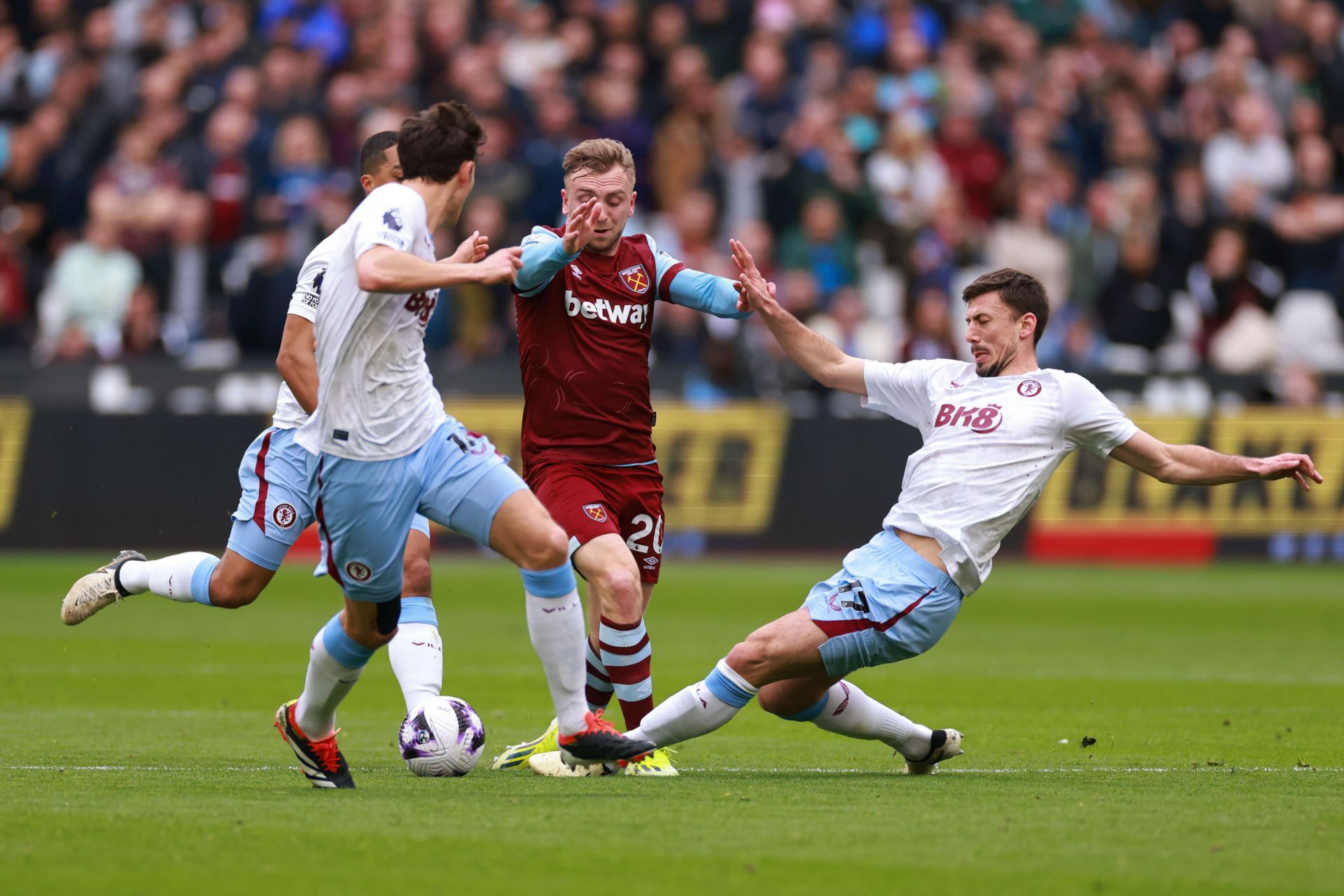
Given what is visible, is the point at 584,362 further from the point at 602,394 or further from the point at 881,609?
the point at 881,609

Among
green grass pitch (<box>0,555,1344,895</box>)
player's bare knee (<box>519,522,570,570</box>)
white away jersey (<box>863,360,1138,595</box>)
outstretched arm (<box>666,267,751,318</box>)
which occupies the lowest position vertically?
green grass pitch (<box>0,555,1344,895</box>)

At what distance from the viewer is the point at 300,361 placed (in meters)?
8.38

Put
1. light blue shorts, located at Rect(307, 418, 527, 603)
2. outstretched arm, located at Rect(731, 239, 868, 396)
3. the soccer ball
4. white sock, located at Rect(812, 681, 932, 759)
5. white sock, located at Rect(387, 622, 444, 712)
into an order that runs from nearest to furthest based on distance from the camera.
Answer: light blue shorts, located at Rect(307, 418, 527, 603)
the soccer ball
white sock, located at Rect(812, 681, 932, 759)
white sock, located at Rect(387, 622, 444, 712)
outstretched arm, located at Rect(731, 239, 868, 396)

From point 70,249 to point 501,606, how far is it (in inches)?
276

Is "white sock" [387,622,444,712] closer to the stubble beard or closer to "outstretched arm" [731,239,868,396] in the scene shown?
"outstretched arm" [731,239,868,396]

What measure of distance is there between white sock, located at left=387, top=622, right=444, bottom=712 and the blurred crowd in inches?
442

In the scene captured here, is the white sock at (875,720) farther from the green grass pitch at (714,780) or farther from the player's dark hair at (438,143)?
the player's dark hair at (438,143)

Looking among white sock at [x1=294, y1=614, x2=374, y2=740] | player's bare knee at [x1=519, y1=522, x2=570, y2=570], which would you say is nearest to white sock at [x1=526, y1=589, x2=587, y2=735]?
player's bare knee at [x1=519, y1=522, x2=570, y2=570]

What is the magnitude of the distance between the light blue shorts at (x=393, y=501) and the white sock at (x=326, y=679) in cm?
27

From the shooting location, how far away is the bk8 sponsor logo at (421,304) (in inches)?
281

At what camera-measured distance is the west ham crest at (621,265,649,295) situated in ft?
28.3

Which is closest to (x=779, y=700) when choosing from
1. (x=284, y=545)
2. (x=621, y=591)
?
(x=621, y=591)

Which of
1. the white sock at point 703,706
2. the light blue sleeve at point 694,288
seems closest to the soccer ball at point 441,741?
the white sock at point 703,706

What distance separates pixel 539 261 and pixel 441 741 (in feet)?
6.53
